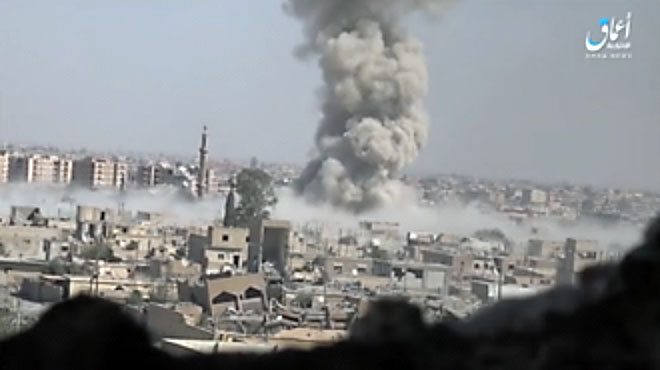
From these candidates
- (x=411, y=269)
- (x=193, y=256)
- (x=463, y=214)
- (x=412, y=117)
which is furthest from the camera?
(x=463, y=214)

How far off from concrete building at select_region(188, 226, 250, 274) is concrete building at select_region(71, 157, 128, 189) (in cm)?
1129

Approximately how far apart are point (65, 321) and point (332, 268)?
17186mm

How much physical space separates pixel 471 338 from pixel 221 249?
55.6ft

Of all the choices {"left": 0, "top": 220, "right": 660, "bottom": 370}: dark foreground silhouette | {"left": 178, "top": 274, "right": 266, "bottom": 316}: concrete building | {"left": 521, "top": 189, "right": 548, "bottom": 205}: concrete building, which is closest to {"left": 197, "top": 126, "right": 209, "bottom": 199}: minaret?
{"left": 521, "top": 189, "right": 548, "bottom": 205}: concrete building

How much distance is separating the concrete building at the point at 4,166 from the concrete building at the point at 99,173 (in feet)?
5.74

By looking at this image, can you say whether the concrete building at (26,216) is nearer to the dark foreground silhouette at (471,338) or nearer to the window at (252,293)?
the window at (252,293)

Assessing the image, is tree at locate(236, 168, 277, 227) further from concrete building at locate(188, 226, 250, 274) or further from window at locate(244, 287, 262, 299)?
window at locate(244, 287, 262, 299)

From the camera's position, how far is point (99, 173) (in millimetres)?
30672

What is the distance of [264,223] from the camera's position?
64.8ft

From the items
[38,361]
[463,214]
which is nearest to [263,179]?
[463,214]

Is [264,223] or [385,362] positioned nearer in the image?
[385,362]

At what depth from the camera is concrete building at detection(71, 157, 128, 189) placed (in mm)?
30672

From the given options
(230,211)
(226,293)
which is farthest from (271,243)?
(226,293)

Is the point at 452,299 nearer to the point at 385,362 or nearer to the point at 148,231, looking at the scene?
the point at 148,231
